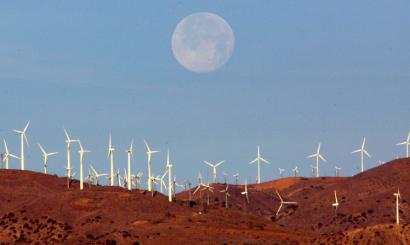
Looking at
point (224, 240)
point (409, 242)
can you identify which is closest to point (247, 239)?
point (224, 240)

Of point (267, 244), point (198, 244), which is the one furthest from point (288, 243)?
point (198, 244)

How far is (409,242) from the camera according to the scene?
184m

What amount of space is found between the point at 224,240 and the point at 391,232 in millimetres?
33356

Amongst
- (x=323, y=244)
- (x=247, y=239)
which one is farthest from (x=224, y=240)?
(x=323, y=244)

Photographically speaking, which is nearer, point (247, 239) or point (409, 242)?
point (409, 242)

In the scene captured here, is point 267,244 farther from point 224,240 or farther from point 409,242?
point 409,242

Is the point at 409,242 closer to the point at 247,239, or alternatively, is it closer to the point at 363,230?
the point at 363,230

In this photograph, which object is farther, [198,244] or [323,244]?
[198,244]

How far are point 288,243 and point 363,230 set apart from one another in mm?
14844

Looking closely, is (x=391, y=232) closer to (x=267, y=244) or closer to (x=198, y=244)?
(x=267, y=244)

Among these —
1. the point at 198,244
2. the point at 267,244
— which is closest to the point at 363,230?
the point at 267,244

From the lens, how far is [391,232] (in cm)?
18838

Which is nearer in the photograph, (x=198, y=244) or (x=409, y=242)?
(x=409, y=242)

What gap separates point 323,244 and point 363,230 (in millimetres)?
8975
